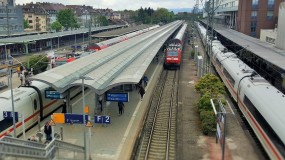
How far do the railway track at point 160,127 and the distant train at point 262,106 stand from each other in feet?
15.4

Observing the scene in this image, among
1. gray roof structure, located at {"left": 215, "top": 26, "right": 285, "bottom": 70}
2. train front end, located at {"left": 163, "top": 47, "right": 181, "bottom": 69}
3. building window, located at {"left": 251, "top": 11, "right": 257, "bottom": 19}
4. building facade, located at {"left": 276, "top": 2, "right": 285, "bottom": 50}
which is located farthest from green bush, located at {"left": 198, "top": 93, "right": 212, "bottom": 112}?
building window, located at {"left": 251, "top": 11, "right": 257, "bottom": 19}

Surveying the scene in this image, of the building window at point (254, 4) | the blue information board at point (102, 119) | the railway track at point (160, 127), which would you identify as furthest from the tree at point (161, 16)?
the blue information board at point (102, 119)

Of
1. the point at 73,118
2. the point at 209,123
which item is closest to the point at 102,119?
the point at 73,118

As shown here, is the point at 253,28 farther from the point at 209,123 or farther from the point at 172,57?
the point at 209,123

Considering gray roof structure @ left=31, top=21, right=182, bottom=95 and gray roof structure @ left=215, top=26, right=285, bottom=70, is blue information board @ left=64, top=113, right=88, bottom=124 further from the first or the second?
gray roof structure @ left=215, top=26, right=285, bottom=70

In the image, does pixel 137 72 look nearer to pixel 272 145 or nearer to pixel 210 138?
pixel 210 138

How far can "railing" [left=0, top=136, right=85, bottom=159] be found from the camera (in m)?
11.3

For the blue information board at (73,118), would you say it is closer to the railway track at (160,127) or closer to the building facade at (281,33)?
the railway track at (160,127)

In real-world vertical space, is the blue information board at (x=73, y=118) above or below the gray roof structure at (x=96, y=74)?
below

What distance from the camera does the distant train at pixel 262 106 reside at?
15.1 m

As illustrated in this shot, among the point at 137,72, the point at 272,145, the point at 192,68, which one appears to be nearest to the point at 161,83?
the point at 192,68

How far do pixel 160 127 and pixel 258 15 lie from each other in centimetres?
5685

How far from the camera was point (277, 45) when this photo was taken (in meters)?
44.3

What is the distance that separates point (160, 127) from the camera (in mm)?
22859
